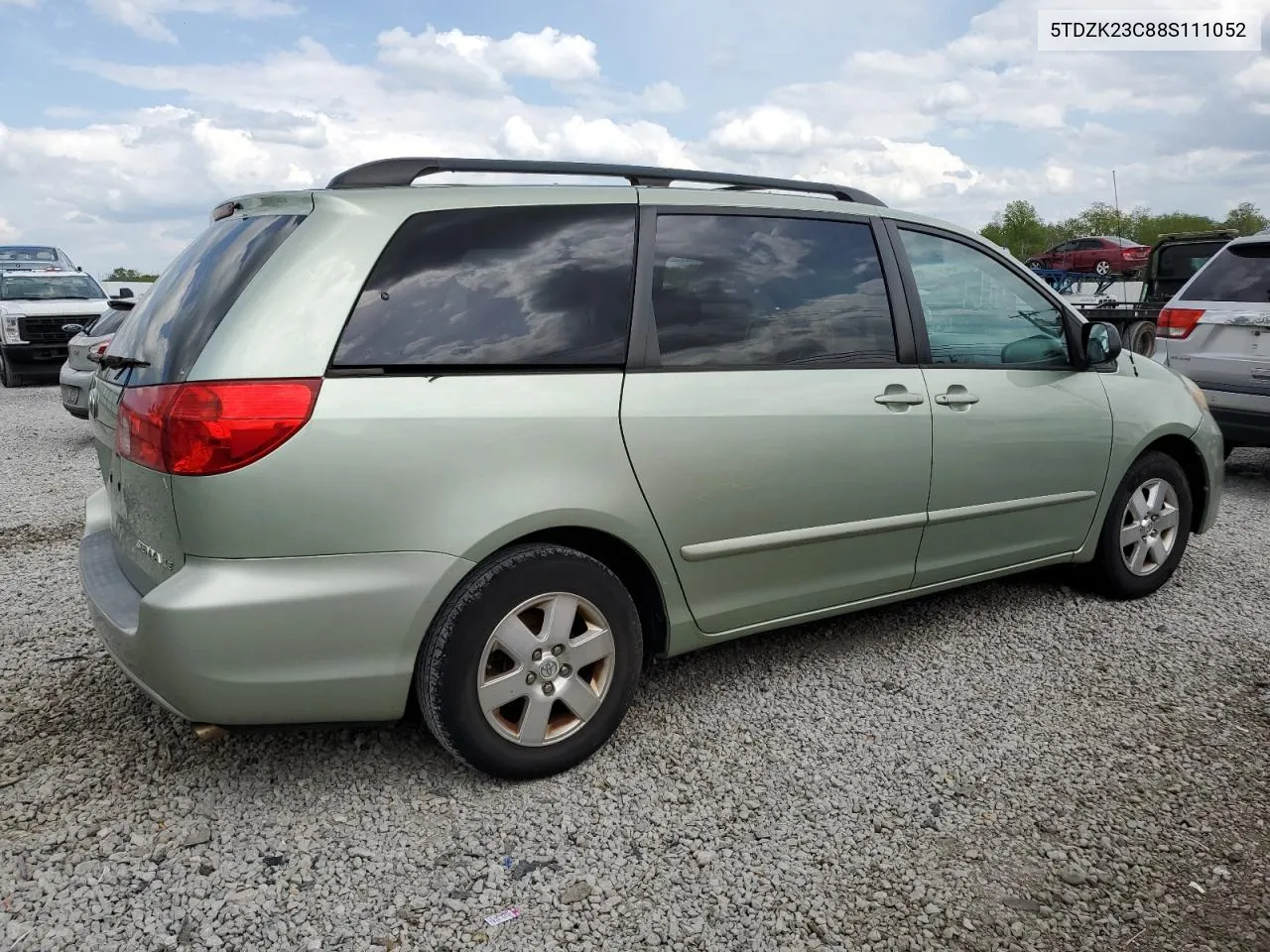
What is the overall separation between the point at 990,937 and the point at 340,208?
246cm

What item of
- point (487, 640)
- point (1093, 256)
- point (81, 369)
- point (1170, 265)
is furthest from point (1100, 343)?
point (1093, 256)

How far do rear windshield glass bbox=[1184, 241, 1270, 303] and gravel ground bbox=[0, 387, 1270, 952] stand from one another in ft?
12.5

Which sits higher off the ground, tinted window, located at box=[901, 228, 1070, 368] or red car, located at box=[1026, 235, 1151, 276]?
red car, located at box=[1026, 235, 1151, 276]

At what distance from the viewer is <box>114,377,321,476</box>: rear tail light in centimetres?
256

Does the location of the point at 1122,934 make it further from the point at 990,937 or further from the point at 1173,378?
the point at 1173,378

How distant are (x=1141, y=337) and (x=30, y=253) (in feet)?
93.1

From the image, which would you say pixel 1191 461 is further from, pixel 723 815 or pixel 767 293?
pixel 723 815

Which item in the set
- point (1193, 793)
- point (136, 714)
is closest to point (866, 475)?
point (1193, 793)

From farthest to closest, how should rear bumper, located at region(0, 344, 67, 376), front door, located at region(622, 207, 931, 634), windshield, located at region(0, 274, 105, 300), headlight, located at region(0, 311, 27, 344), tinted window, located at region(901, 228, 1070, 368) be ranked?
windshield, located at region(0, 274, 105, 300)
rear bumper, located at region(0, 344, 67, 376)
headlight, located at region(0, 311, 27, 344)
tinted window, located at region(901, 228, 1070, 368)
front door, located at region(622, 207, 931, 634)

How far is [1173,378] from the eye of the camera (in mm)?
4812

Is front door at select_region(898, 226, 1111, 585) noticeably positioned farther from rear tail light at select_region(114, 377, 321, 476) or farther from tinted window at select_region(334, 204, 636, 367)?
rear tail light at select_region(114, 377, 321, 476)

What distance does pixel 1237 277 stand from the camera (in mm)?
7137

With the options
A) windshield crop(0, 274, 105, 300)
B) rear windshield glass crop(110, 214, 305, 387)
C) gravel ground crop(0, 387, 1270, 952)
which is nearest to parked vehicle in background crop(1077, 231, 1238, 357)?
gravel ground crop(0, 387, 1270, 952)

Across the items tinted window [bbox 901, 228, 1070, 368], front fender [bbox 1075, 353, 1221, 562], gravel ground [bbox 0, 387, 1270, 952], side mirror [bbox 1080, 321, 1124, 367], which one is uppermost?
tinted window [bbox 901, 228, 1070, 368]
